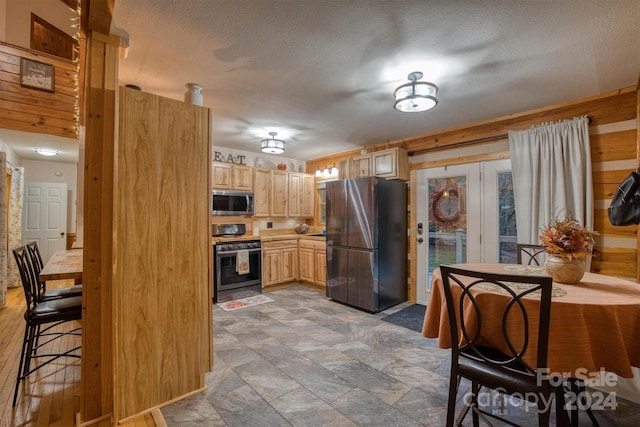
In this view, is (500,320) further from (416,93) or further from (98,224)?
(98,224)

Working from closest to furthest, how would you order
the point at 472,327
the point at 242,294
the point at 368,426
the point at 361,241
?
the point at 472,327, the point at 368,426, the point at 361,241, the point at 242,294

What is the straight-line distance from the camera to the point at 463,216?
3867mm

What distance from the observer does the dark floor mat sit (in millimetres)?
3449

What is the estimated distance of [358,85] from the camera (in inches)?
102

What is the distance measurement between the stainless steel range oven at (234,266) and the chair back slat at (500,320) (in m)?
3.42

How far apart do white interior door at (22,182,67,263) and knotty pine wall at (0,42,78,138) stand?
98.6 inches

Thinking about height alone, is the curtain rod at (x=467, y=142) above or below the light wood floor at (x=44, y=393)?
above

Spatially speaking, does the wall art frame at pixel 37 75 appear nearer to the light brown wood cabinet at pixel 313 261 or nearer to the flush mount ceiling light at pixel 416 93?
the light brown wood cabinet at pixel 313 261

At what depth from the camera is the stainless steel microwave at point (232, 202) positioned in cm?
464

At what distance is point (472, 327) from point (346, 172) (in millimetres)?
3432

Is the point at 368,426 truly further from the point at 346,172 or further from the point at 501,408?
the point at 346,172

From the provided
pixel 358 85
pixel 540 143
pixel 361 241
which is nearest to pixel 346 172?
pixel 361 241

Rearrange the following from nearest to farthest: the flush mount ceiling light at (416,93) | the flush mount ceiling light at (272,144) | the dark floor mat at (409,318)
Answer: the flush mount ceiling light at (416,93) → the dark floor mat at (409,318) → the flush mount ceiling light at (272,144)

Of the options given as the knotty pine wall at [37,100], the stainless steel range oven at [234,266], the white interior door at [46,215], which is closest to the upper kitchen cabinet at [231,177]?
the stainless steel range oven at [234,266]
